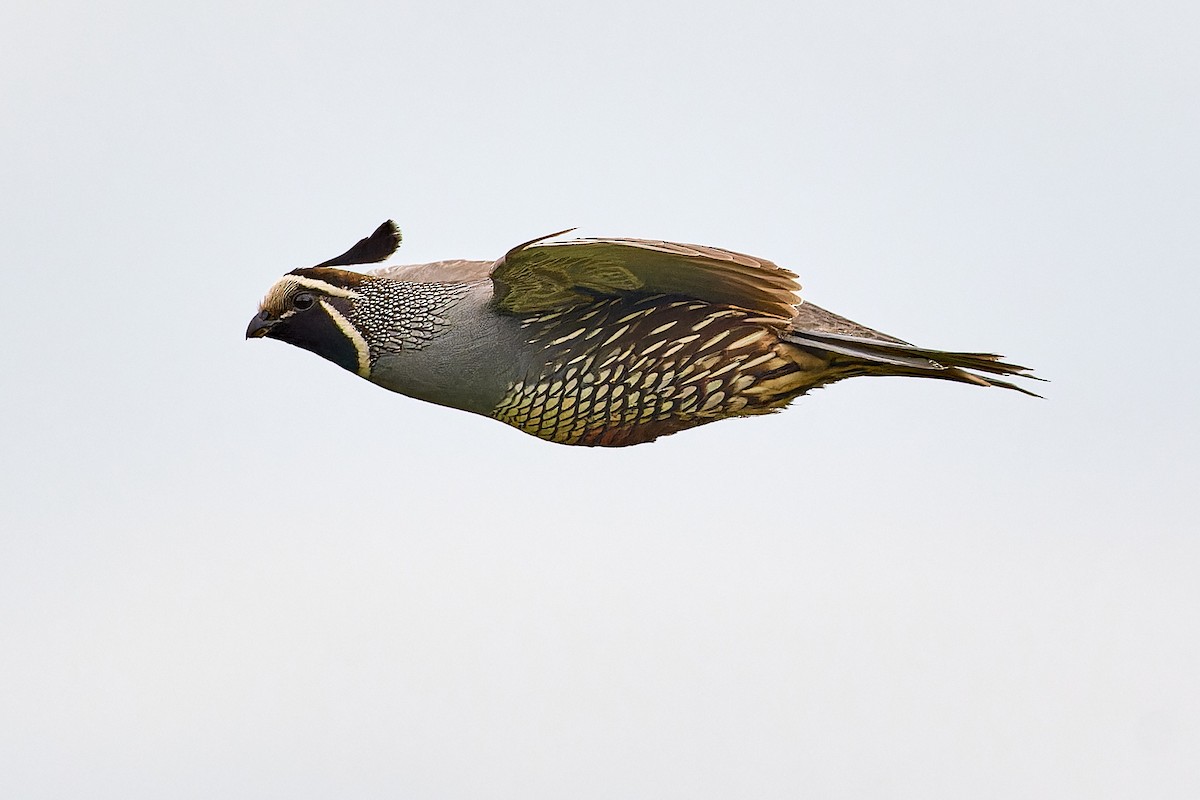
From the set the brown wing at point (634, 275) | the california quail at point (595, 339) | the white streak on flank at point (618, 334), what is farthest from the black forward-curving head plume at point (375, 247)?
the white streak on flank at point (618, 334)

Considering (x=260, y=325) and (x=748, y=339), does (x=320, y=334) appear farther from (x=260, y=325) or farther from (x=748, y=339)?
(x=748, y=339)

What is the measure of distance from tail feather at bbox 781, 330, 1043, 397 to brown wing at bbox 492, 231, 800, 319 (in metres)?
0.24

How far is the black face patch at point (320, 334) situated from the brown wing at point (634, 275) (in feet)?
2.52

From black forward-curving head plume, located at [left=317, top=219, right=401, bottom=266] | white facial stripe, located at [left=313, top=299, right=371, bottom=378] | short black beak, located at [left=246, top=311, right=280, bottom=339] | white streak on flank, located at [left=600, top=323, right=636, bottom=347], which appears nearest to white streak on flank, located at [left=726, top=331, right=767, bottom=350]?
white streak on flank, located at [left=600, top=323, right=636, bottom=347]

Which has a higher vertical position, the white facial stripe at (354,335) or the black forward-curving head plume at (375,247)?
the black forward-curving head plume at (375,247)

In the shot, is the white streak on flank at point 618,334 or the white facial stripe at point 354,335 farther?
the white facial stripe at point 354,335

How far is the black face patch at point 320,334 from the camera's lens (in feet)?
26.4

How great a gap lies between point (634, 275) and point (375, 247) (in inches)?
56.4

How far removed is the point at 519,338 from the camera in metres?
7.89

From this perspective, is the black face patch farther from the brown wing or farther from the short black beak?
the brown wing

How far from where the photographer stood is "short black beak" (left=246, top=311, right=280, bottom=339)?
319 inches

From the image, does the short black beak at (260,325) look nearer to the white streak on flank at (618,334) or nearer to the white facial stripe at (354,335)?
the white facial stripe at (354,335)

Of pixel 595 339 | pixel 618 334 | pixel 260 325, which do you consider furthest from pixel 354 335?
pixel 618 334

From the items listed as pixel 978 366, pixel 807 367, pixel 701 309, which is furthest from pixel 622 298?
pixel 978 366
